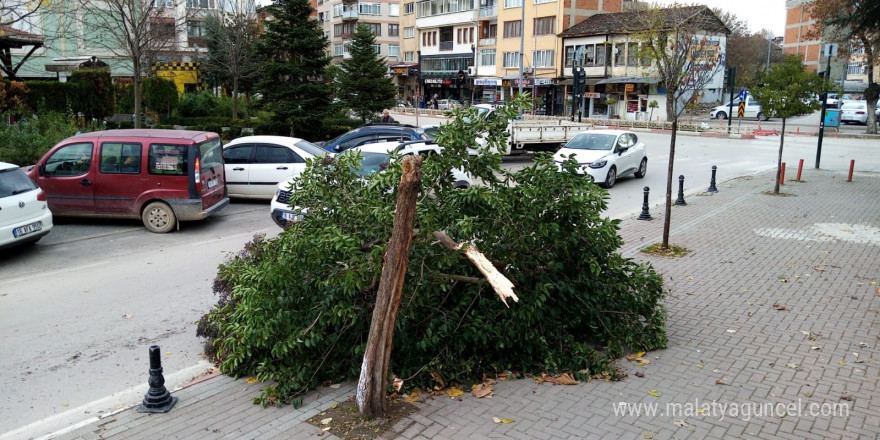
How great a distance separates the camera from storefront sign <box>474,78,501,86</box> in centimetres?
6450

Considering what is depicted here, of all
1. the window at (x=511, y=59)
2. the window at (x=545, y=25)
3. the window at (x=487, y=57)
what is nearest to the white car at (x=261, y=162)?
the window at (x=545, y=25)

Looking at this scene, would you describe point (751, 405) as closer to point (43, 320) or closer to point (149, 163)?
point (43, 320)

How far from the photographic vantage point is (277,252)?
611cm

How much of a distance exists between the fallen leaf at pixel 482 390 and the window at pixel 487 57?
62141mm

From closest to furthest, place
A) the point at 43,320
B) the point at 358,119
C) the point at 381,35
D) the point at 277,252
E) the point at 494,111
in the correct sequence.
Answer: the point at 277,252
the point at 494,111
the point at 43,320
the point at 358,119
the point at 381,35

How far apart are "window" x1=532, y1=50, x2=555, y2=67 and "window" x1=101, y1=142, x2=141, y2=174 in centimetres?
5095

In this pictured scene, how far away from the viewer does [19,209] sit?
1027cm

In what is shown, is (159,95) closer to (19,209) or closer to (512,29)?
(19,209)

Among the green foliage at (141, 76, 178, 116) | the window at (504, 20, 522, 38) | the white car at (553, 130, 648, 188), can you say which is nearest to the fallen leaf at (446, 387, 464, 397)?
the white car at (553, 130, 648, 188)

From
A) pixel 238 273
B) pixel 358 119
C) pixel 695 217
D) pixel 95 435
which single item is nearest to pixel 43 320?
pixel 238 273

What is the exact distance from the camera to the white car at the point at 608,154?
18.3m

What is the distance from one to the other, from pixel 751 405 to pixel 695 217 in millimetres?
9237

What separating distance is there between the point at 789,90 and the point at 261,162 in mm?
12911

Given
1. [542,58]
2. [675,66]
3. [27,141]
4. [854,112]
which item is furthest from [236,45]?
[854,112]
